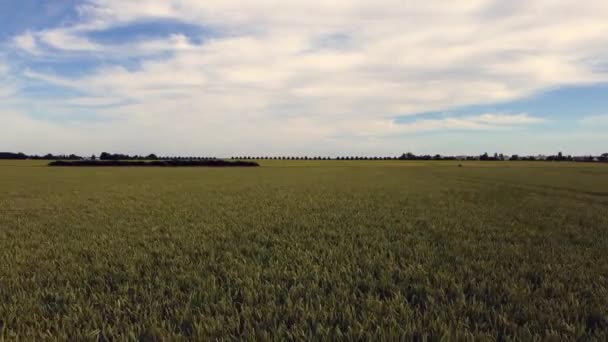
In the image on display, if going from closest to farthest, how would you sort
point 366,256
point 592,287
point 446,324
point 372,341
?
point 372,341 → point 446,324 → point 592,287 → point 366,256

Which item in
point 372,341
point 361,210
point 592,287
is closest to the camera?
point 372,341

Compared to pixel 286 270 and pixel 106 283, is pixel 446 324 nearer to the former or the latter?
pixel 286 270

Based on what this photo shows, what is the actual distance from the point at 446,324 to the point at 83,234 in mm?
10166

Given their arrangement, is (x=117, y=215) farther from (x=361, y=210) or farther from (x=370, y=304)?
(x=370, y=304)

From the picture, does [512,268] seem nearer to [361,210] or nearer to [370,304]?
[370,304]

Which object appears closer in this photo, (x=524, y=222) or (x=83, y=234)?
(x=83, y=234)

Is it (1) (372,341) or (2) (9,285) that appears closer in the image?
(1) (372,341)

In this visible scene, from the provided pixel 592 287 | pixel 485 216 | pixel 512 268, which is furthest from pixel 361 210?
pixel 592 287

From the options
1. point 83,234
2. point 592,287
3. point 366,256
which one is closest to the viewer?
point 592,287

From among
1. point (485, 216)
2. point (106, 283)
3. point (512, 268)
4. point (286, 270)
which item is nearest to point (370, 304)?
point (286, 270)

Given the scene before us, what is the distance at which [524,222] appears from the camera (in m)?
13.2

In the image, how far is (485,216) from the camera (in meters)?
14.9

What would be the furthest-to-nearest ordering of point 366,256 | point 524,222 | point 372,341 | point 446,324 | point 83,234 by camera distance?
point 524,222 < point 83,234 < point 366,256 < point 446,324 < point 372,341

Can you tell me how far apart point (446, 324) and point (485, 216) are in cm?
1207
